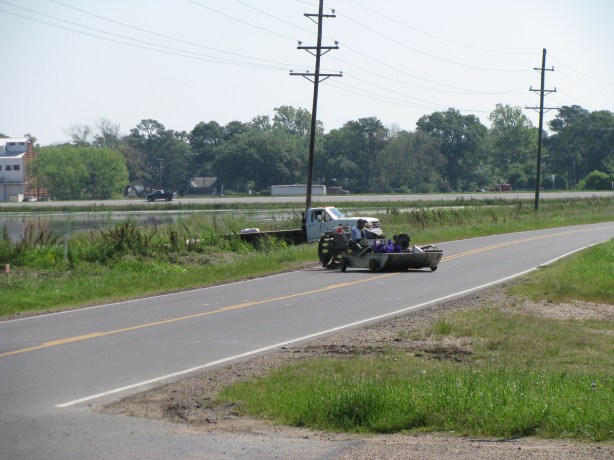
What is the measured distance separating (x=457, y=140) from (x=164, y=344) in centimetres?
14745

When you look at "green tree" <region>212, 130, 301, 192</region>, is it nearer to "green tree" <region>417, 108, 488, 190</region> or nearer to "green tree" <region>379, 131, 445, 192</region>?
"green tree" <region>379, 131, 445, 192</region>

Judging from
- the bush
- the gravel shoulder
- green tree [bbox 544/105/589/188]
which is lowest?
the gravel shoulder

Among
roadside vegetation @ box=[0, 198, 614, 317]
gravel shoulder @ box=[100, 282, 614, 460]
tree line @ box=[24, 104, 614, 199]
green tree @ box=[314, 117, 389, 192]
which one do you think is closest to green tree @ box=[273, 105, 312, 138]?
tree line @ box=[24, 104, 614, 199]

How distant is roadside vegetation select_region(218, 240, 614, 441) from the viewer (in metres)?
9.78

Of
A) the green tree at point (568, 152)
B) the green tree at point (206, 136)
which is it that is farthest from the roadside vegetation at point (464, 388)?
the green tree at point (568, 152)

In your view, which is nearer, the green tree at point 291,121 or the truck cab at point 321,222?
the truck cab at point 321,222

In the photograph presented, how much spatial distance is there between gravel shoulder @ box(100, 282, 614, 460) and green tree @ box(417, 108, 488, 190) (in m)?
141

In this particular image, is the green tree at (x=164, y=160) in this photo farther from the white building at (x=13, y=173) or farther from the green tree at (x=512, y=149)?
the green tree at (x=512, y=149)

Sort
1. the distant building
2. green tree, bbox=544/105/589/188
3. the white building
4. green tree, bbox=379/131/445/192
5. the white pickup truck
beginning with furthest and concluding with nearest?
green tree, bbox=544/105/589/188 < the distant building < green tree, bbox=379/131/445/192 < the white building < the white pickup truck

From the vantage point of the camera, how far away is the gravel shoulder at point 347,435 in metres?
8.62

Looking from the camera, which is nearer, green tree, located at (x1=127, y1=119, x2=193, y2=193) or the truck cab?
the truck cab

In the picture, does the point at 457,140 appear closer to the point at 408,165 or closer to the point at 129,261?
the point at 408,165

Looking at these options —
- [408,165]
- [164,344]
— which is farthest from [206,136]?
[164,344]

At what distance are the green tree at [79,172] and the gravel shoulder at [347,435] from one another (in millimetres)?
93992
